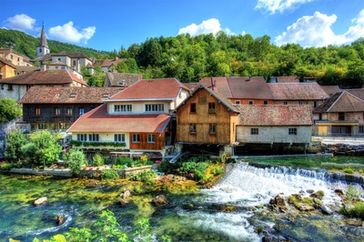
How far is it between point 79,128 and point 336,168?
25.9 metres

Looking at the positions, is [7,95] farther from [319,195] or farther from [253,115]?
[319,195]

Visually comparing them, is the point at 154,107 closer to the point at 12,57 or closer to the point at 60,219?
the point at 60,219

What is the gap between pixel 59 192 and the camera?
24.4 m

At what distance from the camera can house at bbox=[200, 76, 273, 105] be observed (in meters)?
52.4

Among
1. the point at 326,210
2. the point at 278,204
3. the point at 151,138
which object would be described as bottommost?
the point at 326,210

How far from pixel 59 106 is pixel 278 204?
34069 mm

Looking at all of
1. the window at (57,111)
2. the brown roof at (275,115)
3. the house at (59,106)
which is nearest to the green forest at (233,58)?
the house at (59,106)

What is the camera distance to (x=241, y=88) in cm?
5416

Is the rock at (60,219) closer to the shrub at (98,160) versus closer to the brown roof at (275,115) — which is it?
the shrub at (98,160)

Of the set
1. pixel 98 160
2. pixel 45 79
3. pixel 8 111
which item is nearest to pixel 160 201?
pixel 98 160

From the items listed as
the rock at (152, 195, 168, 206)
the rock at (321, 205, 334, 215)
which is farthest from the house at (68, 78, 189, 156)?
the rock at (321, 205, 334, 215)

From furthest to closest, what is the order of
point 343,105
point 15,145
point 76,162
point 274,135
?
point 343,105, point 274,135, point 15,145, point 76,162

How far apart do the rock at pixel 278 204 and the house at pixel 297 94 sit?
113 feet

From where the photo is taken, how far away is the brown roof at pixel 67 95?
43.3 m
